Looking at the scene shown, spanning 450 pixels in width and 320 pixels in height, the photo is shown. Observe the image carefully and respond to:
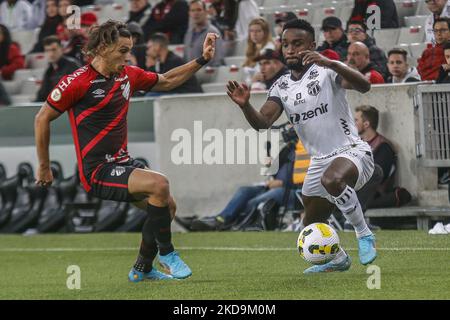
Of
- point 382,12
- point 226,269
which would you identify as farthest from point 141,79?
point 382,12

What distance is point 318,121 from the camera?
1074 centimetres

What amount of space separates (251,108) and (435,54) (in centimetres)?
451

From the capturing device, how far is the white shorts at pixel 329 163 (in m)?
10.6

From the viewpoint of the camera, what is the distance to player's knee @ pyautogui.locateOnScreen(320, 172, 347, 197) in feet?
33.4

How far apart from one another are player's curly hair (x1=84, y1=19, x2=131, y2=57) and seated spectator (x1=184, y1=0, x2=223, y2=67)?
300 inches

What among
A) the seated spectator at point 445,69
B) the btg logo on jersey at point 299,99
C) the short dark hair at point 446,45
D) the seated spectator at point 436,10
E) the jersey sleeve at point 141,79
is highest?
the seated spectator at point 436,10

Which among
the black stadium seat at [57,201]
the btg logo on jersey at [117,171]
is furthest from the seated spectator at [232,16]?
the btg logo on jersey at [117,171]

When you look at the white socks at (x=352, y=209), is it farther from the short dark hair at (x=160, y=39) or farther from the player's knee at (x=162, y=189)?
the short dark hair at (x=160, y=39)

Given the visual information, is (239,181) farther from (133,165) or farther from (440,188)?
(133,165)

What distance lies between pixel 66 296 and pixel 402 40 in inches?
277

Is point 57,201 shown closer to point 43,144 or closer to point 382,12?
point 382,12

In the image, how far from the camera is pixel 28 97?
20578 mm
